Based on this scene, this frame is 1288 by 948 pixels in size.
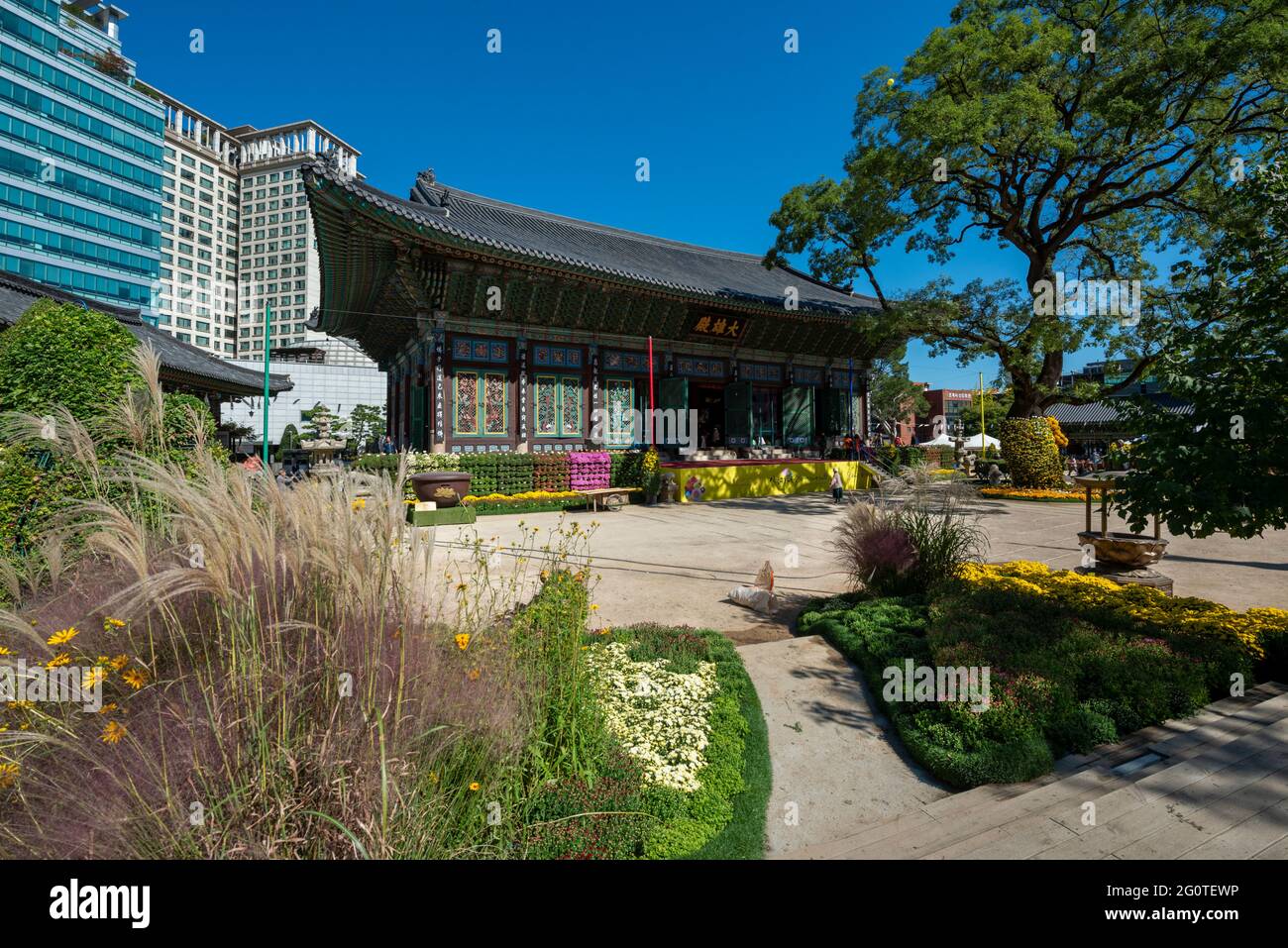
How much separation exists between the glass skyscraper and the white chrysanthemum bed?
6284cm

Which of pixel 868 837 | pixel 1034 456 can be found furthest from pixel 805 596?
pixel 1034 456

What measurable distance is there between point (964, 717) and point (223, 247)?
115m

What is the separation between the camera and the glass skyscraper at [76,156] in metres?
42.4

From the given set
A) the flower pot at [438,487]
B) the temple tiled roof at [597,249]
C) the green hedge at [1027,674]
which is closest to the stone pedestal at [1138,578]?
the green hedge at [1027,674]

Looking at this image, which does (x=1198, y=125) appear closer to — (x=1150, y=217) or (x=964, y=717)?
(x=1150, y=217)

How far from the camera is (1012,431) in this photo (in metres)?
17.6

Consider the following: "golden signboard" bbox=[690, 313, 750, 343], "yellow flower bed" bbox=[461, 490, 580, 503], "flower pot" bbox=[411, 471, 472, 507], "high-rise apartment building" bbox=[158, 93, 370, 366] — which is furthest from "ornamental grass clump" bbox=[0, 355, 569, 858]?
"high-rise apartment building" bbox=[158, 93, 370, 366]

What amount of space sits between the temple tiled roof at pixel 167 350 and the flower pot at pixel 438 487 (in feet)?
23.9

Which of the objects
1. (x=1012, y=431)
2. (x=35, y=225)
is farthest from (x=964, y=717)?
(x=35, y=225)

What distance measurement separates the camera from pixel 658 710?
11.3ft

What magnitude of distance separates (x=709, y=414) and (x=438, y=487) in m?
13.8

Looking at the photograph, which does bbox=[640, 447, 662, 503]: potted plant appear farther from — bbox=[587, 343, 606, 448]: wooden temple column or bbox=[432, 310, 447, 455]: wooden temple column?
bbox=[432, 310, 447, 455]: wooden temple column

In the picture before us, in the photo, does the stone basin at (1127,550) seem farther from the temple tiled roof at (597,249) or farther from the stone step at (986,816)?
the temple tiled roof at (597,249)
